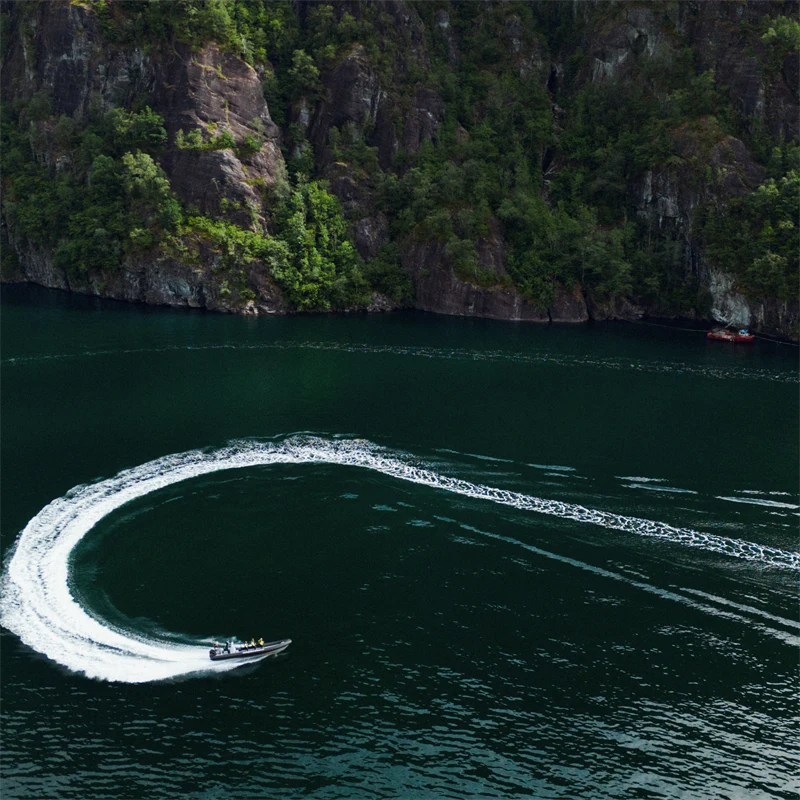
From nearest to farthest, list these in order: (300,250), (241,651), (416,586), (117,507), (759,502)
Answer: (241,651)
(416,586)
(117,507)
(759,502)
(300,250)

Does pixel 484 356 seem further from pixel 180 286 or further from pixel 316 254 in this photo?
pixel 180 286

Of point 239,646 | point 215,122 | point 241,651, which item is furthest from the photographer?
point 215,122

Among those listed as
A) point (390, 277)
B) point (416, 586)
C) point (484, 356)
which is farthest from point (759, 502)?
point (390, 277)

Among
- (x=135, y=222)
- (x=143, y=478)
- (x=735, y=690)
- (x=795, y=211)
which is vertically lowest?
(x=735, y=690)

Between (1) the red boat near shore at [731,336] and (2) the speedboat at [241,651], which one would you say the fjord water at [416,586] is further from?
(1) the red boat near shore at [731,336]

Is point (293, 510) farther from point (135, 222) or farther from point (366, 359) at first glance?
point (135, 222)

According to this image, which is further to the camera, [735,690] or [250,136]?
[250,136]

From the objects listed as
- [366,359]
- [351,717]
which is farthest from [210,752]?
[366,359]
